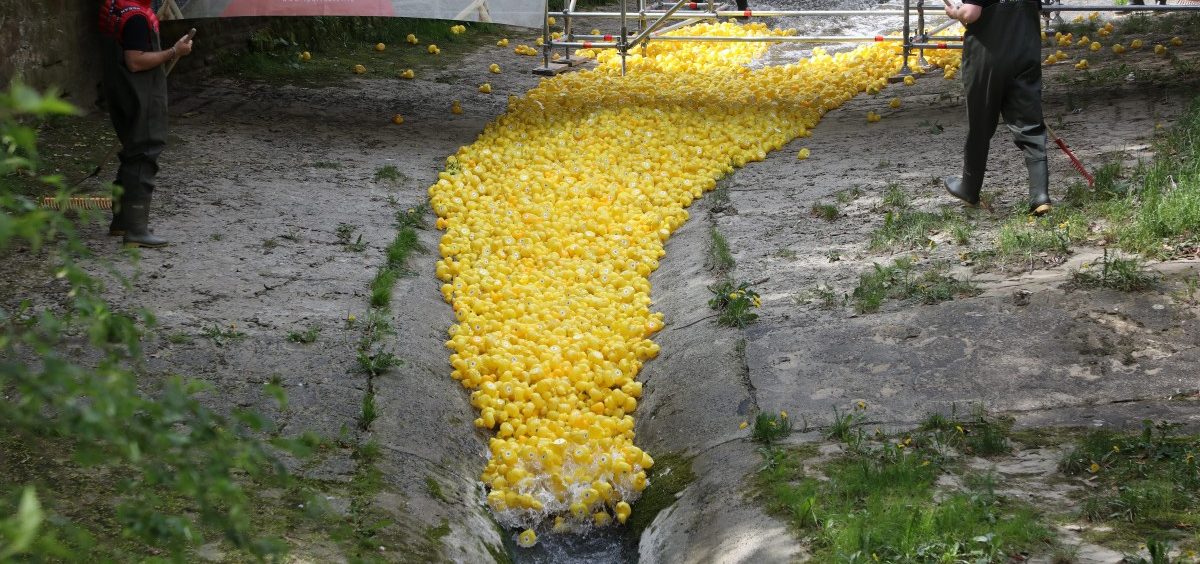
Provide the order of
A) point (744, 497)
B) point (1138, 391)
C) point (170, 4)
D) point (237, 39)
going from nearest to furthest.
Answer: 1. point (744, 497)
2. point (1138, 391)
3. point (170, 4)
4. point (237, 39)

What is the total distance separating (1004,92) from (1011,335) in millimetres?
1927

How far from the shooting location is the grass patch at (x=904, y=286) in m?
5.26

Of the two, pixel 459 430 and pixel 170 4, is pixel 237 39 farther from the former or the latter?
pixel 459 430

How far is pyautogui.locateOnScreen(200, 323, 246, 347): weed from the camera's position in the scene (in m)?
5.06

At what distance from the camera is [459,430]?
497 cm

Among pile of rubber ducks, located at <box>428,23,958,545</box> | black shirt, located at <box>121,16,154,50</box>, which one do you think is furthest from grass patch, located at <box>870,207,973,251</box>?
black shirt, located at <box>121,16,154,50</box>

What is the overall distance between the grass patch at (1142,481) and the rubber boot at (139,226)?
4742 mm

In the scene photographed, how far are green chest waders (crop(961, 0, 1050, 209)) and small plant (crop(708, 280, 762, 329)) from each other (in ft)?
5.82

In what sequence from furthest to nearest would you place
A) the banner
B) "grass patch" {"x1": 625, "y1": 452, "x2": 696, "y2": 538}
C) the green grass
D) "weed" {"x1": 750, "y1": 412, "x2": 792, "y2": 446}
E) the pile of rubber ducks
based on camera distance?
the green grass
the banner
the pile of rubber ducks
"grass patch" {"x1": 625, "y1": 452, "x2": 696, "y2": 538}
"weed" {"x1": 750, "y1": 412, "x2": 792, "y2": 446}

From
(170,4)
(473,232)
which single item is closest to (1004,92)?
(473,232)

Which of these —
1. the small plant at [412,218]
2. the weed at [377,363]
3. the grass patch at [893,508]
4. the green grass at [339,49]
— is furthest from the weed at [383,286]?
the green grass at [339,49]

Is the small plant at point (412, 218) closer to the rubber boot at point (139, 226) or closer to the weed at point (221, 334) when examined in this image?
the rubber boot at point (139, 226)

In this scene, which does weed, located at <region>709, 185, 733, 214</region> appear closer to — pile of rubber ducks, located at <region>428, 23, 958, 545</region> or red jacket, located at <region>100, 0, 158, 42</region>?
pile of rubber ducks, located at <region>428, 23, 958, 545</region>

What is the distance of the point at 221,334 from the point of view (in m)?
5.11
